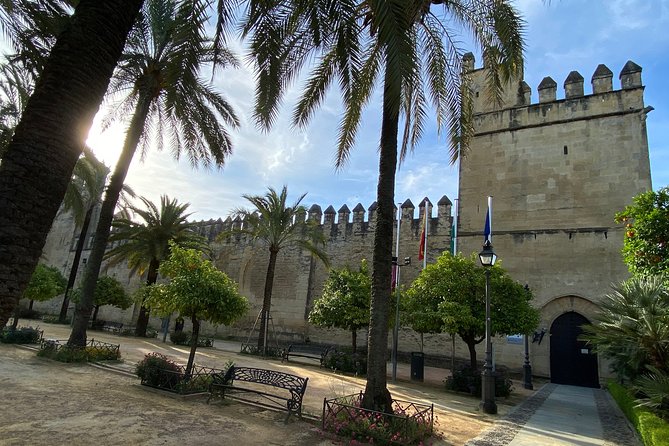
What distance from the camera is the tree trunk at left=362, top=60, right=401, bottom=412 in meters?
6.48

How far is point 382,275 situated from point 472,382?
20.9 feet

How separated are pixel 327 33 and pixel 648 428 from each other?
7.85m

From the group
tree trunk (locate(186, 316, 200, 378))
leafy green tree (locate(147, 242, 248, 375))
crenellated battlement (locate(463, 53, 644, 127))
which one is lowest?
tree trunk (locate(186, 316, 200, 378))

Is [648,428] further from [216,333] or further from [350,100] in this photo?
[216,333]

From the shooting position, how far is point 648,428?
5.48 m

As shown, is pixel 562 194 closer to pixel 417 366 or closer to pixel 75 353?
pixel 417 366

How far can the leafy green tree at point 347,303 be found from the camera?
14.1m

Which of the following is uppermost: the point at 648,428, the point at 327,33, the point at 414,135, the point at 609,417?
the point at 327,33

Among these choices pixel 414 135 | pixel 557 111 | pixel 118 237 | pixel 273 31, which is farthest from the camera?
pixel 118 237

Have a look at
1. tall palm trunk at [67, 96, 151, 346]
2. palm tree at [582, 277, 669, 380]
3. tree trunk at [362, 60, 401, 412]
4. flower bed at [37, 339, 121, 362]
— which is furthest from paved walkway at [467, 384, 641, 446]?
tall palm trunk at [67, 96, 151, 346]

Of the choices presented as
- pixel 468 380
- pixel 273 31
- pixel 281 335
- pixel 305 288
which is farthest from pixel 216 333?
pixel 273 31

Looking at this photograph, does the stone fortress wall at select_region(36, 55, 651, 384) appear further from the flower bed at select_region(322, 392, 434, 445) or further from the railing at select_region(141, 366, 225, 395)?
the railing at select_region(141, 366, 225, 395)

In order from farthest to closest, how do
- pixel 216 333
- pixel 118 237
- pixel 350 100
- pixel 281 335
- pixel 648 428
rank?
pixel 216 333 → pixel 281 335 → pixel 118 237 → pixel 350 100 → pixel 648 428

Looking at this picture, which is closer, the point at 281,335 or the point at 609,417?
the point at 609,417
